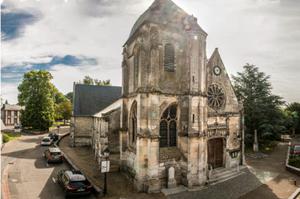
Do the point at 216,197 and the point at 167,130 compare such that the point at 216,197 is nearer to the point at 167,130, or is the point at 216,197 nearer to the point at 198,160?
the point at 198,160

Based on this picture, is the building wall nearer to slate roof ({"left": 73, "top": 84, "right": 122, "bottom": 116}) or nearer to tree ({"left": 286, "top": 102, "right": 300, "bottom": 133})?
slate roof ({"left": 73, "top": 84, "right": 122, "bottom": 116})

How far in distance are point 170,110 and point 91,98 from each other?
59.6 ft

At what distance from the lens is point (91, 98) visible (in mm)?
28875

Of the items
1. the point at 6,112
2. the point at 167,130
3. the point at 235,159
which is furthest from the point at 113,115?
the point at 6,112

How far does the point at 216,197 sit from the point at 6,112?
75675 millimetres

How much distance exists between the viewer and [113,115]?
17.7m

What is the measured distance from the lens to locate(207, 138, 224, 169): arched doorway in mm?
15883

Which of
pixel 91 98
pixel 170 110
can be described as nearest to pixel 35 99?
pixel 91 98

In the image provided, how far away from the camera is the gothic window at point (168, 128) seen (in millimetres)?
13502

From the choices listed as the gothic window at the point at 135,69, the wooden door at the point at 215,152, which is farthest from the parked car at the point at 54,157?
the wooden door at the point at 215,152

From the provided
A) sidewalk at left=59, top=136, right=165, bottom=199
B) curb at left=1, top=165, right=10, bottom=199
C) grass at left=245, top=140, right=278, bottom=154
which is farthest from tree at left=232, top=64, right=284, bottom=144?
curb at left=1, top=165, right=10, bottom=199

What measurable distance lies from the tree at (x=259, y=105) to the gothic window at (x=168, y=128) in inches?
590

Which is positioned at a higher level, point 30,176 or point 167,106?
point 167,106

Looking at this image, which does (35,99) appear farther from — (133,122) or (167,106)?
(167,106)
